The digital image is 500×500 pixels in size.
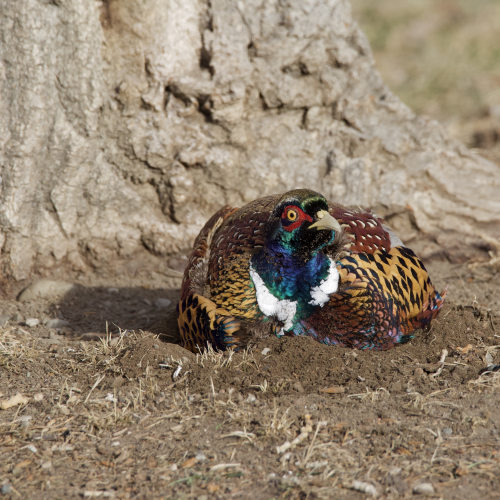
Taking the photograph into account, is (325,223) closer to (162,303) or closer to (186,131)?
(162,303)

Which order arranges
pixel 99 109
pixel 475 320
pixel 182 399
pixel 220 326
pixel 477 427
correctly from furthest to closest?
pixel 99 109, pixel 475 320, pixel 220 326, pixel 182 399, pixel 477 427

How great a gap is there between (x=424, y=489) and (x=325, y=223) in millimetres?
1259

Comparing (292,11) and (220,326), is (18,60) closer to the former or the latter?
(292,11)

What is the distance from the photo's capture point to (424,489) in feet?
6.63

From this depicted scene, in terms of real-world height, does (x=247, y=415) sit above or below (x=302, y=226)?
below

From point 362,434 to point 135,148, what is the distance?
118 inches

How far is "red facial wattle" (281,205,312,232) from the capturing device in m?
2.79

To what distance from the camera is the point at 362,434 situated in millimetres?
2361

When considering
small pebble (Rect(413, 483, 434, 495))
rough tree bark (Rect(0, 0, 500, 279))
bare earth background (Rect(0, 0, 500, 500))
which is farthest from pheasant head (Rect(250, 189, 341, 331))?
rough tree bark (Rect(0, 0, 500, 279))

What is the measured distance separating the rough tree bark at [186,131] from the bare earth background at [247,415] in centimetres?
94

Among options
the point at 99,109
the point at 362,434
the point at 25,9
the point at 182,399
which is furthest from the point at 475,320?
the point at 25,9

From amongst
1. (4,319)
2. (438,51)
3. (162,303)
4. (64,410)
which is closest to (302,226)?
(64,410)

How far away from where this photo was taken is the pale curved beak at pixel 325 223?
2.72 meters

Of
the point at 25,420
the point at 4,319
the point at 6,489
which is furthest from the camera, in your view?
the point at 4,319
